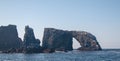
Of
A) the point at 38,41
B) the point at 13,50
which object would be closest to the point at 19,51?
the point at 13,50

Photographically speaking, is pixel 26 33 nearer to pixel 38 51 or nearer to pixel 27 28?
pixel 27 28

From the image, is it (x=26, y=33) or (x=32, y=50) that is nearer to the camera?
(x=32, y=50)

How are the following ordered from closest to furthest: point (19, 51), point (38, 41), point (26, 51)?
point (26, 51) → point (19, 51) → point (38, 41)

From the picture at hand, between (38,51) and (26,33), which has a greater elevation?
(26,33)

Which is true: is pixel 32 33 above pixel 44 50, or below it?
above

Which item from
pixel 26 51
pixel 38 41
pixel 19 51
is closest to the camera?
pixel 26 51

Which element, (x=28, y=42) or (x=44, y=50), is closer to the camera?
(x=44, y=50)

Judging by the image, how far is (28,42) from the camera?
194m

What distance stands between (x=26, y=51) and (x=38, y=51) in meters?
8.92

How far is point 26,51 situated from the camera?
15525 centimetres

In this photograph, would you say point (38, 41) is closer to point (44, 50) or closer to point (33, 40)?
point (33, 40)

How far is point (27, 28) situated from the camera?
19650 centimetres

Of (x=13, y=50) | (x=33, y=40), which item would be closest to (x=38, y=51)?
(x=13, y=50)

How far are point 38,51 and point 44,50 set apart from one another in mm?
4615
